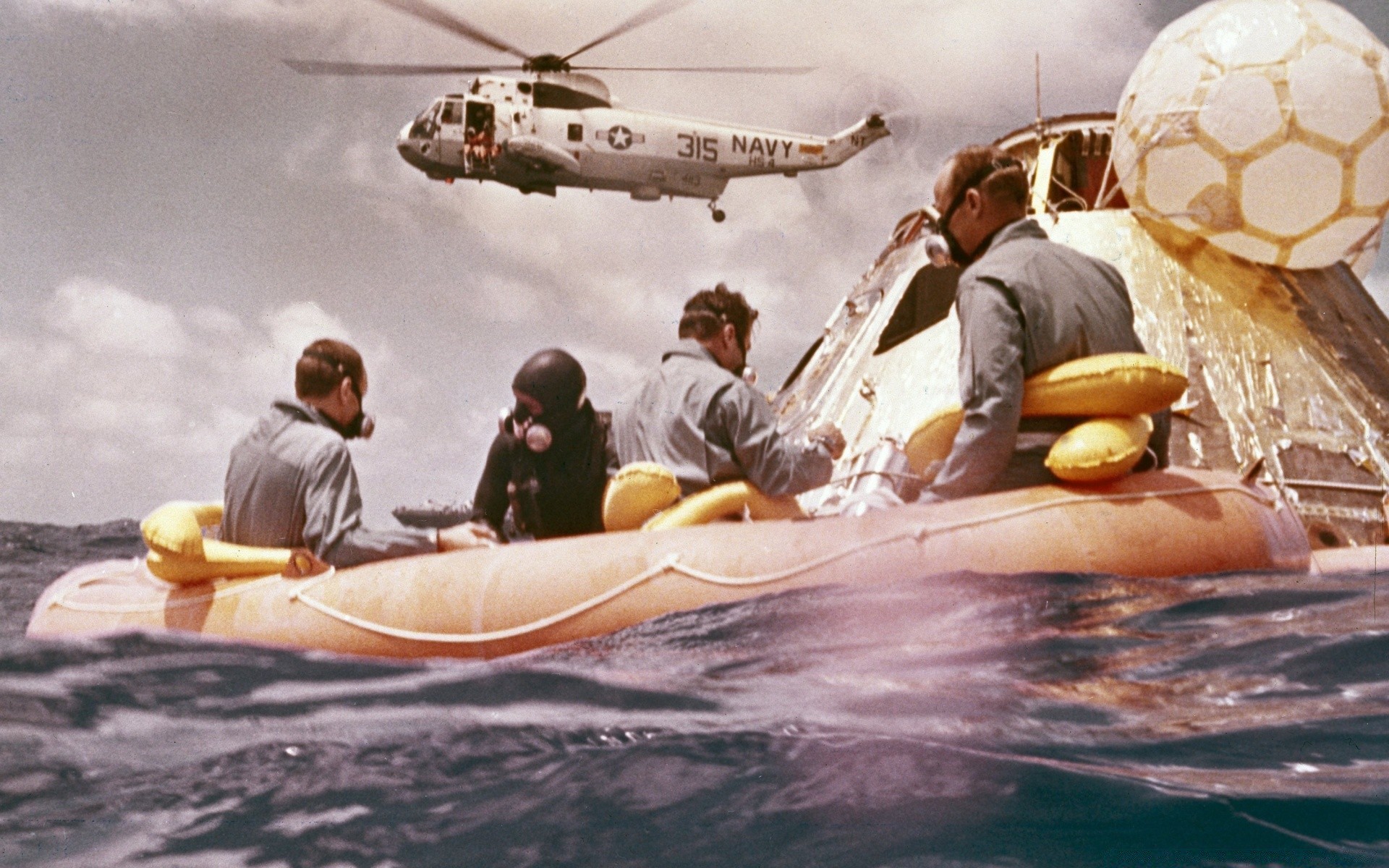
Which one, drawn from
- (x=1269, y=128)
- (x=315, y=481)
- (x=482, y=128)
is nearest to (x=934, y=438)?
(x=315, y=481)

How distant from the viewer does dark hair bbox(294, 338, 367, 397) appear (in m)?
2.93

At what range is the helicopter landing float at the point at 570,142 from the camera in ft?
45.3

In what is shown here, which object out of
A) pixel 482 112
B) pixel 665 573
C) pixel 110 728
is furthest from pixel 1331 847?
pixel 482 112

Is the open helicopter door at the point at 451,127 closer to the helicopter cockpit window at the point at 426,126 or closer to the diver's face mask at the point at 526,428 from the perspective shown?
the helicopter cockpit window at the point at 426,126

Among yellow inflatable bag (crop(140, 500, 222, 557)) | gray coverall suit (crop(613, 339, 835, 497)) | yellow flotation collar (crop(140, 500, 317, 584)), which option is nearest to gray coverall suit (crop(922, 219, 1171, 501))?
gray coverall suit (crop(613, 339, 835, 497))

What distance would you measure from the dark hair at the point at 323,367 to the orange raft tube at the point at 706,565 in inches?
21.9

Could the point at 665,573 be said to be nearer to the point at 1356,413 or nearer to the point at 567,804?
the point at 567,804

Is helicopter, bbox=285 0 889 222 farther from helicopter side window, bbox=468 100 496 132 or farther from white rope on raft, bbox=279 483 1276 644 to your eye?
white rope on raft, bbox=279 483 1276 644

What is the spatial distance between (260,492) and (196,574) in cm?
29

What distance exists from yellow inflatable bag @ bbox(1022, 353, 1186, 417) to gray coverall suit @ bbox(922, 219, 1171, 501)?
0.06 metres

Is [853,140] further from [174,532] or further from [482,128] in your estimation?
[174,532]

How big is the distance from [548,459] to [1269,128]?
14.1 feet

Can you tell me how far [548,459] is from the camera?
3229mm

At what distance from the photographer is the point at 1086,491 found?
8.44ft
